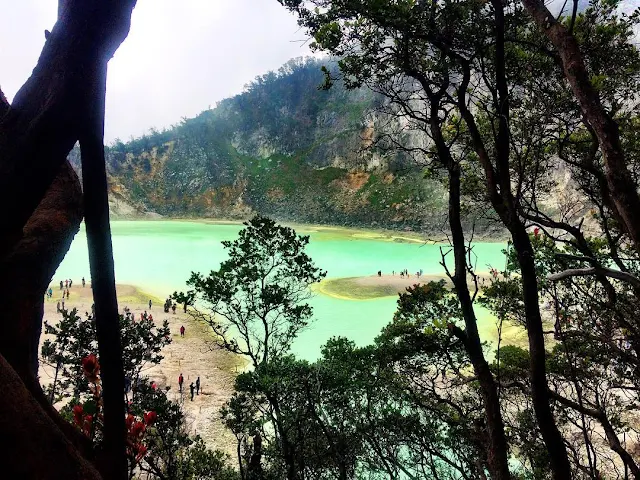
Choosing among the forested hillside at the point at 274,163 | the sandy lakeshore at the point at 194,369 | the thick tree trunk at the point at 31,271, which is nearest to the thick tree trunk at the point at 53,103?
the thick tree trunk at the point at 31,271

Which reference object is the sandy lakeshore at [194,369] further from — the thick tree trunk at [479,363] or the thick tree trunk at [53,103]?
the thick tree trunk at [53,103]

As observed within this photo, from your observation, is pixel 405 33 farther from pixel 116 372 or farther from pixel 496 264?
pixel 496 264

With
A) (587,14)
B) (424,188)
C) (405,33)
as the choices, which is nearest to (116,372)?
(405,33)

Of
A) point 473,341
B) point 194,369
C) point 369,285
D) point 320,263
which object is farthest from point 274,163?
point 473,341

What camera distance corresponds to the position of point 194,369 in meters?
15.6

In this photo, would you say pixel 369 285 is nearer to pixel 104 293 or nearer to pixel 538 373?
pixel 538 373

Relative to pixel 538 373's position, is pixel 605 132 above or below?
above

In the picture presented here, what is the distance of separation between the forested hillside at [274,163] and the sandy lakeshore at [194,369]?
145 feet

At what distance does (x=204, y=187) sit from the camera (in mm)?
81125

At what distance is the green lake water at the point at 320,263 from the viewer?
19.5 meters

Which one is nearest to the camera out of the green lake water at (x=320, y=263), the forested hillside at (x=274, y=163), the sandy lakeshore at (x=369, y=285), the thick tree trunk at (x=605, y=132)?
the thick tree trunk at (x=605, y=132)

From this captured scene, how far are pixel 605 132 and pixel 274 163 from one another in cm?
8442

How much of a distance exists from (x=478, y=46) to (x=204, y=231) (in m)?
54.4

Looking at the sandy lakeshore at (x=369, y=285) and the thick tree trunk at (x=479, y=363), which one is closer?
the thick tree trunk at (x=479, y=363)
